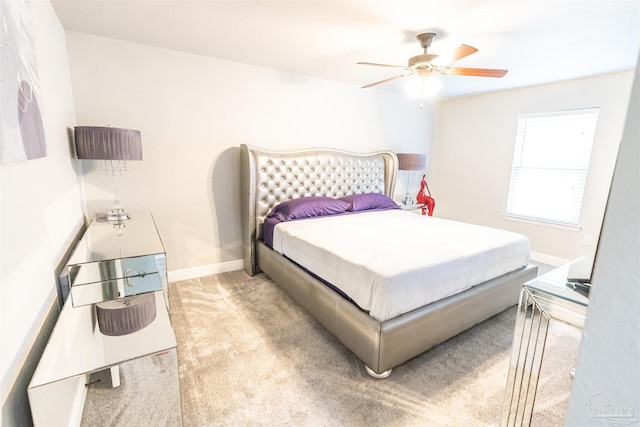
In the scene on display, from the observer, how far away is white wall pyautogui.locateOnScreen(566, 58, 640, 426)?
1.29 feet

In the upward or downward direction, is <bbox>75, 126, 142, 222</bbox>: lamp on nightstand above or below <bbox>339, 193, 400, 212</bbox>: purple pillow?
above

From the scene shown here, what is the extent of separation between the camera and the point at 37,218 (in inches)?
53.8

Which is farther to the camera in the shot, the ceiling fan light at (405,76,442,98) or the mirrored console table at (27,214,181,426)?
the ceiling fan light at (405,76,442,98)

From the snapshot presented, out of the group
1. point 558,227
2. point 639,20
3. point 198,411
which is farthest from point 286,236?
point 558,227

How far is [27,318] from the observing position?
1143 mm

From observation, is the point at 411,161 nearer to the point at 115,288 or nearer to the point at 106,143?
the point at 106,143

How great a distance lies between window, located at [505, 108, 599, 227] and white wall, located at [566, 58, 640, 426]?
4251mm

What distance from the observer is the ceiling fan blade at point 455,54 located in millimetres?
1989

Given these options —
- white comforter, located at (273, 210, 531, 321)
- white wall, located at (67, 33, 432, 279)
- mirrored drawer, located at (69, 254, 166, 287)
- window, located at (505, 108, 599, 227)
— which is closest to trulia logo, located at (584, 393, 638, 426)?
white comforter, located at (273, 210, 531, 321)

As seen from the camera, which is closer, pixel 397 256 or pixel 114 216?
pixel 397 256

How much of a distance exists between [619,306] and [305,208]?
2944mm

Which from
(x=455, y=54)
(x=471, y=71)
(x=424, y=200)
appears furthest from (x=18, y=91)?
(x=424, y=200)

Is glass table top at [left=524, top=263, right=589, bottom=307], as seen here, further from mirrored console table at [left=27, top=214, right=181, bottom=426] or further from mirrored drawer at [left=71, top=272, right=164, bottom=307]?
mirrored drawer at [left=71, top=272, right=164, bottom=307]

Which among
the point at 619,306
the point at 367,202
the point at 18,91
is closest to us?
the point at 619,306
